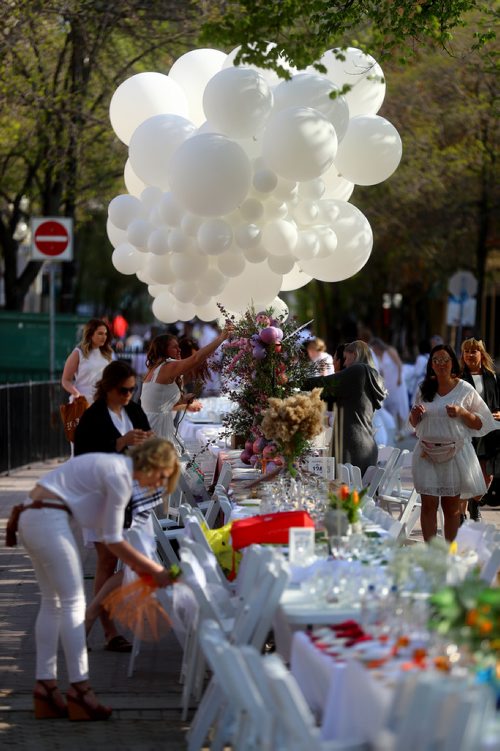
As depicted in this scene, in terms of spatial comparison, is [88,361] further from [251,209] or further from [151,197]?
[251,209]

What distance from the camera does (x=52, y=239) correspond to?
1841 cm

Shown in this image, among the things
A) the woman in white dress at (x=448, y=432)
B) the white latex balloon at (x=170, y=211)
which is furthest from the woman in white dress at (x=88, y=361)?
the woman in white dress at (x=448, y=432)

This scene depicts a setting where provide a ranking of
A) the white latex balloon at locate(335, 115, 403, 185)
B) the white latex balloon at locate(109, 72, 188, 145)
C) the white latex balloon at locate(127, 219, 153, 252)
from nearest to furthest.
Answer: the white latex balloon at locate(335, 115, 403, 185) < the white latex balloon at locate(127, 219, 153, 252) < the white latex balloon at locate(109, 72, 188, 145)

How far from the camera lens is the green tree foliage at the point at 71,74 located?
67.1 feet

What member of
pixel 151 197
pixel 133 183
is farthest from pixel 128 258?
pixel 151 197

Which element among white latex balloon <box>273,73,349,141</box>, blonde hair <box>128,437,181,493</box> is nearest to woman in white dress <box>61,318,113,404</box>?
white latex balloon <box>273,73,349,141</box>

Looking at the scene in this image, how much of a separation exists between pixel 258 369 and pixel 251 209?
1.29 m

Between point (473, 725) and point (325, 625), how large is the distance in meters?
2.06

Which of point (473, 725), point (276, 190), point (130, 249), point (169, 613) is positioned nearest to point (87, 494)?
point (169, 613)

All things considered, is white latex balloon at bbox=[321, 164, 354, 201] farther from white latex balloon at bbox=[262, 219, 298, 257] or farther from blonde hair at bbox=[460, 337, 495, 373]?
blonde hair at bbox=[460, 337, 495, 373]

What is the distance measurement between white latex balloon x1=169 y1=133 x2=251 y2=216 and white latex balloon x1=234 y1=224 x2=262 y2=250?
43 cm

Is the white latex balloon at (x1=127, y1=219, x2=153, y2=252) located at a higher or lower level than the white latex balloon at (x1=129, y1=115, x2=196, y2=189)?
lower

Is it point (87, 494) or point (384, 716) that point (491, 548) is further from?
point (384, 716)

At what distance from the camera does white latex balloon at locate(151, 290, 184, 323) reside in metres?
12.8
